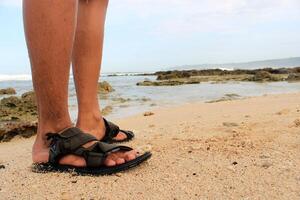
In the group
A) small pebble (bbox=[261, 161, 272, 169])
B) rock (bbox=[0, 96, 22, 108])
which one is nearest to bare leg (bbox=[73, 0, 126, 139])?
small pebble (bbox=[261, 161, 272, 169])

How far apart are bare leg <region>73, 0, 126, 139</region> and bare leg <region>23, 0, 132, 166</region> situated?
50 centimetres

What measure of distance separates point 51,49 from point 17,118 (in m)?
3.76

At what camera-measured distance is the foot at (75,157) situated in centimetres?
180

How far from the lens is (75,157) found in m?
1.83

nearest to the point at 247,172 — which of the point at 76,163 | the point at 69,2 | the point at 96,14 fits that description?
the point at 76,163

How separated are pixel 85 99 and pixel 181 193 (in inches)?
40.7

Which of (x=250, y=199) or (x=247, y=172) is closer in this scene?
(x=250, y=199)

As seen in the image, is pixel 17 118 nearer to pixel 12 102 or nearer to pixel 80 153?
pixel 12 102

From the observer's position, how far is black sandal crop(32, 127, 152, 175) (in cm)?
178

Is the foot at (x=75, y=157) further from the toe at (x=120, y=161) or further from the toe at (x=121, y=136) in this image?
the toe at (x=121, y=136)

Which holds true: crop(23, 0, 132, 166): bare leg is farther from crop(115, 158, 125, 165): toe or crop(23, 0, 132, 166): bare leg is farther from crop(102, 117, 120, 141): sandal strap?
crop(102, 117, 120, 141): sandal strap

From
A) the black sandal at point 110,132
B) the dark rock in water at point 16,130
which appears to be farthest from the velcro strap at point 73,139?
the dark rock in water at point 16,130

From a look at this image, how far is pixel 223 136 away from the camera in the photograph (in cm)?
249

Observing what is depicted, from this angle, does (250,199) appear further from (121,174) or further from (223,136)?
(223,136)
